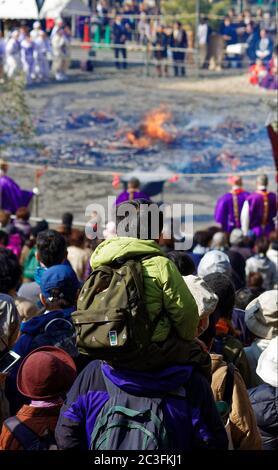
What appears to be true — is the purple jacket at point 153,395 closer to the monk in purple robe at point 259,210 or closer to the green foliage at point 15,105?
the monk in purple robe at point 259,210

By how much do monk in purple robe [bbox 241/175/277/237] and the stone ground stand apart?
5.23 meters

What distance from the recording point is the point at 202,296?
4133 mm

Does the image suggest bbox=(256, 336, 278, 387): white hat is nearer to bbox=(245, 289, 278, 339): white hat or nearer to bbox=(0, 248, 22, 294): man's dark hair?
bbox=(245, 289, 278, 339): white hat

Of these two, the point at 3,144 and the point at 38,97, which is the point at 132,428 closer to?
the point at 3,144

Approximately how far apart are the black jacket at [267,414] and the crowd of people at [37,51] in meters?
18.2

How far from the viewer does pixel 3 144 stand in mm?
18266

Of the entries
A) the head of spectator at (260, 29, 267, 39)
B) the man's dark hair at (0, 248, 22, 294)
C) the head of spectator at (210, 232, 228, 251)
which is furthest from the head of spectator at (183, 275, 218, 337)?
Result: the head of spectator at (260, 29, 267, 39)

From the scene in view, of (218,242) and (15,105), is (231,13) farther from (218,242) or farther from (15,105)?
(218,242)

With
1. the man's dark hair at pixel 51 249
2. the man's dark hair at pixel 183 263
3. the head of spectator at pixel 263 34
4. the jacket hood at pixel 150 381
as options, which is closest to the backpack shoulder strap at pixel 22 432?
the jacket hood at pixel 150 381

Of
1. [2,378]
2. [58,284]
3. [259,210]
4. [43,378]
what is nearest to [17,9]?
[259,210]

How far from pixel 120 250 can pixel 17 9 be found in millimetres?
10341

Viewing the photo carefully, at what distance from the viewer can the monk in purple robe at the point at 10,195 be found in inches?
482
